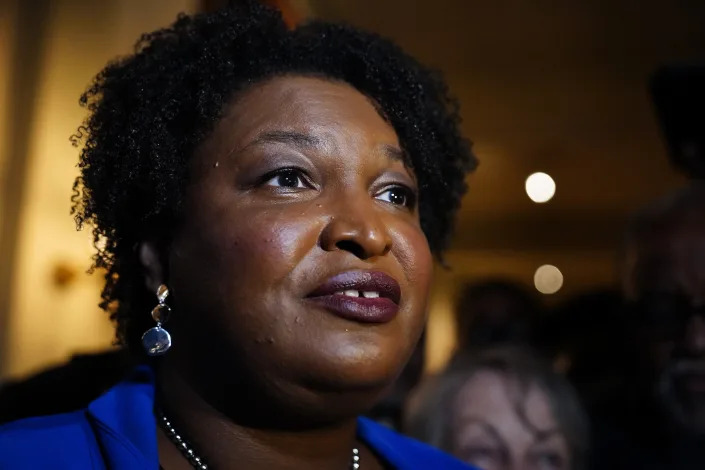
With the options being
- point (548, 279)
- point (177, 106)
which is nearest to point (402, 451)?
point (177, 106)

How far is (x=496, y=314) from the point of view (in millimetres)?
3332

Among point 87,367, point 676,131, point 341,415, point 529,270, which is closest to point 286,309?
point 341,415

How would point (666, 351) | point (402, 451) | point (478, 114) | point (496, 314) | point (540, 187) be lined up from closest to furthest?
1. point (402, 451)
2. point (666, 351)
3. point (496, 314)
4. point (478, 114)
5. point (540, 187)

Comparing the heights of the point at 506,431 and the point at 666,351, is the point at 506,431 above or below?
below

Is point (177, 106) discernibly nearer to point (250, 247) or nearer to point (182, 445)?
point (250, 247)

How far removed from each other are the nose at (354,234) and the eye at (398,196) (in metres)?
0.12

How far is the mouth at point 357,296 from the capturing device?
Result: 49.6 inches

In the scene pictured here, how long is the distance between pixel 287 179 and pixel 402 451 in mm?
603

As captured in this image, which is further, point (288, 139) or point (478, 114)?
point (478, 114)

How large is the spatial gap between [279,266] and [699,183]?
1667 mm

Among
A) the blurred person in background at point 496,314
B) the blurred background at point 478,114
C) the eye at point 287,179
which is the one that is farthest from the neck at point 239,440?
the blurred person in background at point 496,314

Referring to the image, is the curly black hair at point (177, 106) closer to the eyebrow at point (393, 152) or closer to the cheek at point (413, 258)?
the eyebrow at point (393, 152)

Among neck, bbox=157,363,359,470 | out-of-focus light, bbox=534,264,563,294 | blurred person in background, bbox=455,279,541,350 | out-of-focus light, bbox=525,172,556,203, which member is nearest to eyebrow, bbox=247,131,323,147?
neck, bbox=157,363,359,470

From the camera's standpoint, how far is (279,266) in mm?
1257
